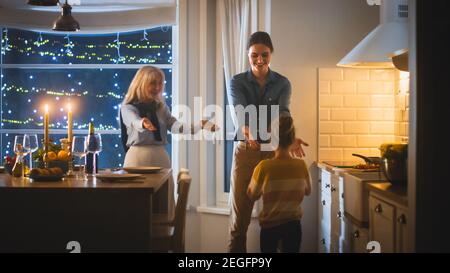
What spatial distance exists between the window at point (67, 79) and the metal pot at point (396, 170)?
296cm

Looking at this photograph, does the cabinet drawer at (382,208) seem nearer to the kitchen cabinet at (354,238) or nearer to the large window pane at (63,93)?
the kitchen cabinet at (354,238)

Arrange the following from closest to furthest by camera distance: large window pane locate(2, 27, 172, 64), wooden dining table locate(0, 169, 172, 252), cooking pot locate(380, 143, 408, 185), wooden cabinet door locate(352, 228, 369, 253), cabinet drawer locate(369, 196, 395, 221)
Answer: cabinet drawer locate(369, 196, 395, 221) < cooking pot locate(380, 143, 408, 185) < wooden dining table locate(0, 169, 172, 252) < wooden cabinet door locate(352, 228, 369, 253) < large window pane locate(2, 27, 172, 64)

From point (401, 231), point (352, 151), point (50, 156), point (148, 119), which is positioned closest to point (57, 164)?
point (50, 156)

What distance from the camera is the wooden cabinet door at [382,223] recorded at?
231 cm

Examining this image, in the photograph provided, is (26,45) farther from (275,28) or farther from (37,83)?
(275,28)

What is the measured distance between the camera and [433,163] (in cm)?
201

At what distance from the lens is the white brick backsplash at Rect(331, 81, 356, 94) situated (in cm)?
429

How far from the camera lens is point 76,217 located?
102 inches

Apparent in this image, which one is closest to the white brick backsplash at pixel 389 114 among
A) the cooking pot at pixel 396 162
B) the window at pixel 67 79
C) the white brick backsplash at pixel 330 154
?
the white brick backsplash at pixel 330 154

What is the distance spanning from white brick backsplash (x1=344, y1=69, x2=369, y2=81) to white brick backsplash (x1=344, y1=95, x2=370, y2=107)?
0.12m

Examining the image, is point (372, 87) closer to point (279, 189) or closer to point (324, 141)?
point (324, 141)

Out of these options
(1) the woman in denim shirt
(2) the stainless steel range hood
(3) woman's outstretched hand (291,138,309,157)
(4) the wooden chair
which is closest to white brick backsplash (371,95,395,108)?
(2) the stainless steel range hood

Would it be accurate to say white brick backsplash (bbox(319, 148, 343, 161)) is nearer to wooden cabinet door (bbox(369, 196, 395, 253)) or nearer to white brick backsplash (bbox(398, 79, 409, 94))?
white brick backsplash (bbox(398, 79, 409, 94))
